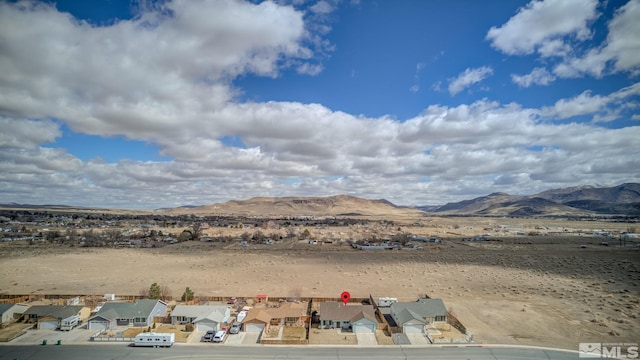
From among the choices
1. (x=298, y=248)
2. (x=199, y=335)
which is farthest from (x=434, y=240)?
(x=199, y=335)

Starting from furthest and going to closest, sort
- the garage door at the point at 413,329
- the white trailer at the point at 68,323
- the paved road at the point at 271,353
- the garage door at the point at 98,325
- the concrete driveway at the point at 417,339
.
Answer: the garage door at the point at 98,325 < the white trailer at the point at 68,323 < the garage door at the point at 413,329 < the concrete driveway at the point at 417,339 < the paved road at the point at 271,353

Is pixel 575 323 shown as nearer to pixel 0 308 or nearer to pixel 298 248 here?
pixel 0 308

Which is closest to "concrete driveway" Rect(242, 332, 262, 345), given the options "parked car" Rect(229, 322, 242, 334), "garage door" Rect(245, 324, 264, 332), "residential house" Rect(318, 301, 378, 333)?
"garage door" Rect(245, 324, 264, 332)

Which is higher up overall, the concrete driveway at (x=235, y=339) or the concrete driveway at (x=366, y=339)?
the concrete driveway at (x=366, y=339)

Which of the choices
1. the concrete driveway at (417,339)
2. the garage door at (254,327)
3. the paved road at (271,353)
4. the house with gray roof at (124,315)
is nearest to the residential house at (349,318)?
the concrete driveway at (417,339)

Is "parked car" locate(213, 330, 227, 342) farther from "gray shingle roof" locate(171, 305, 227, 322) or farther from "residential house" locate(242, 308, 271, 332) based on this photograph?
"residential house" locate(242, 308, 271, 332)

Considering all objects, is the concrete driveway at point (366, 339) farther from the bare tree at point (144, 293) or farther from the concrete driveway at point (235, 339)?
the bare tree at point (144, 293)

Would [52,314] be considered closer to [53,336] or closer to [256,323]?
[53,336]
